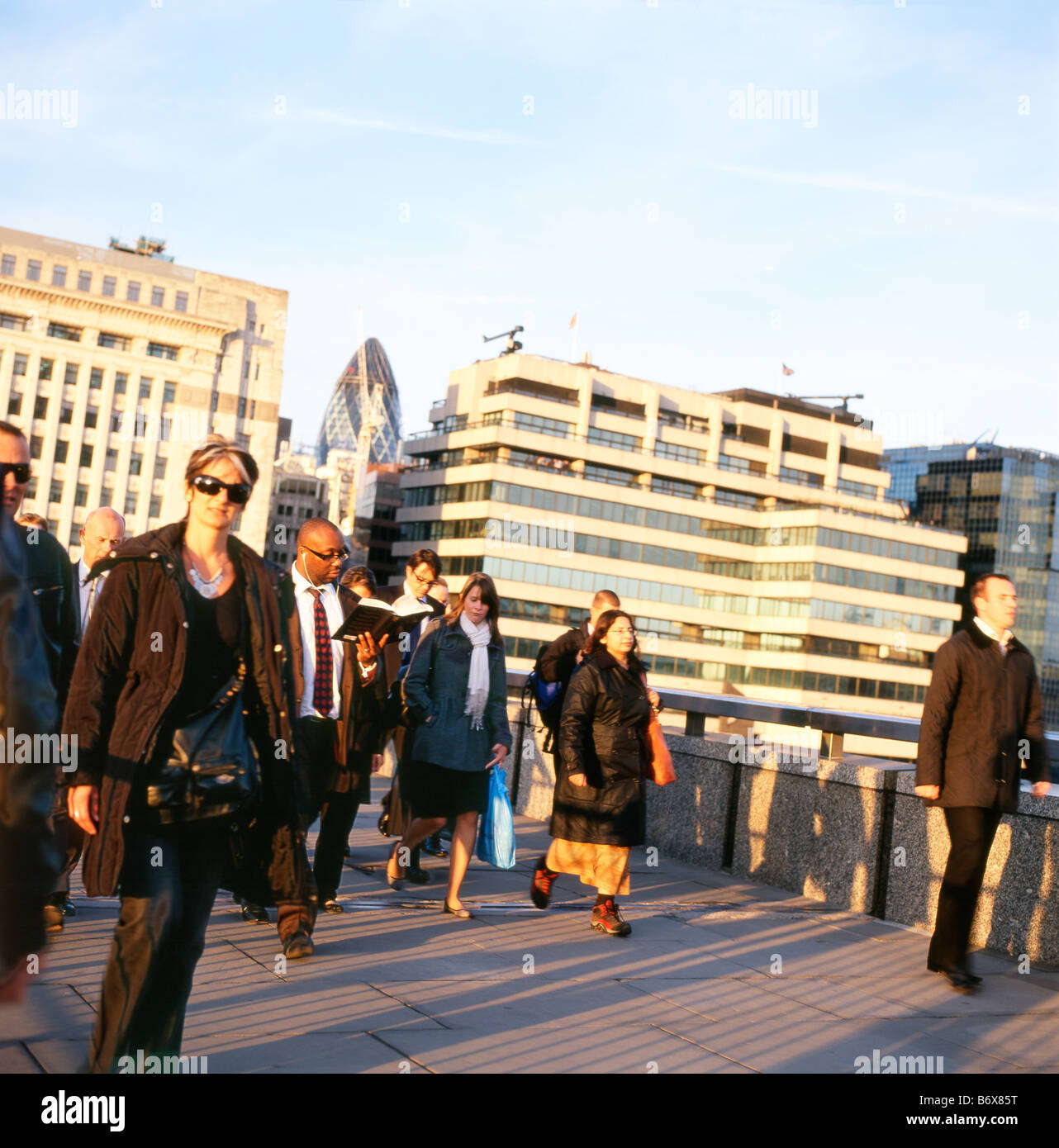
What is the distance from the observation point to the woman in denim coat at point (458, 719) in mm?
7562

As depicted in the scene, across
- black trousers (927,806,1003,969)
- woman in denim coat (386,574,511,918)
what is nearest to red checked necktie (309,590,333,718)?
woman in denim coat (386,574,511,918)

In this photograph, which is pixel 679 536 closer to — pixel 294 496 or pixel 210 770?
pixel 294 496

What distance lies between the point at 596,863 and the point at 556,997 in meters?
1.84

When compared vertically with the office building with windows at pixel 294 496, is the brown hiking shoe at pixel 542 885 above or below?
below

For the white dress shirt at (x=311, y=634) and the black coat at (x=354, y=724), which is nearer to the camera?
the white dress shirt at (x=311, y=634)

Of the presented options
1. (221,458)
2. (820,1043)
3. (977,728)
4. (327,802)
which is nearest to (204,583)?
(221,458)

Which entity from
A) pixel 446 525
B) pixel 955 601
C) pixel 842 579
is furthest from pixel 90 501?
pixel 955 601

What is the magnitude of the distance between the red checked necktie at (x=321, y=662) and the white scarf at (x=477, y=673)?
1.13 m

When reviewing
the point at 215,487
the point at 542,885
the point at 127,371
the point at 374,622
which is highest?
the point at 127,371

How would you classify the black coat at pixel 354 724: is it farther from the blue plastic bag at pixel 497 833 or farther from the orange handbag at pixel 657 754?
the orange handbag at pixel 657 754

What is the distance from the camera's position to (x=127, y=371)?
11544cm

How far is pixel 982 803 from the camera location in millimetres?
6434

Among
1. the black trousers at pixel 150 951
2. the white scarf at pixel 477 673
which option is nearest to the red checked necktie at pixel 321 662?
the white scarf at pixel 477 673
